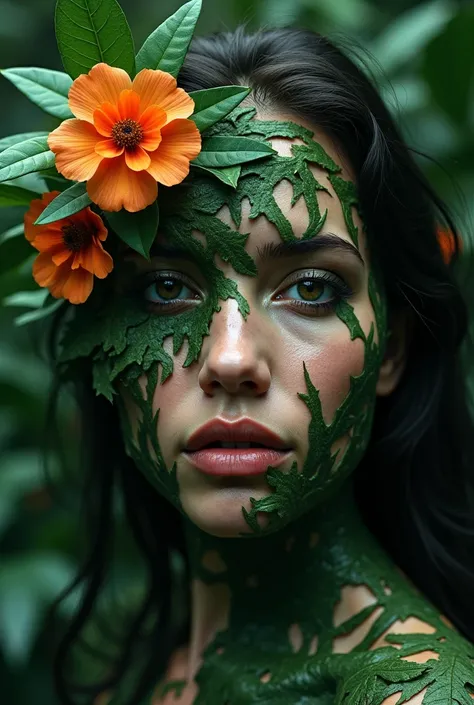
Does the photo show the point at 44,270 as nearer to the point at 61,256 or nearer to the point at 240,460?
the point at 61,256

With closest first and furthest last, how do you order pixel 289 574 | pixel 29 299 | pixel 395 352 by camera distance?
pixel 289 574, pixel 395 352, pixel 29 299

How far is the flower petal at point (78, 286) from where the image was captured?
206 cm

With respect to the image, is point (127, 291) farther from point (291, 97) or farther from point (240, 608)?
point (240, 608)

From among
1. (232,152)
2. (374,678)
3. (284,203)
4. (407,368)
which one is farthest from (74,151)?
(374,678)

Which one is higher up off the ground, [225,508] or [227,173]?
[227,173]

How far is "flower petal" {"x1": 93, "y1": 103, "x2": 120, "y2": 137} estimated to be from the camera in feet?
6.26

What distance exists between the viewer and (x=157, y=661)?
8.39 feet

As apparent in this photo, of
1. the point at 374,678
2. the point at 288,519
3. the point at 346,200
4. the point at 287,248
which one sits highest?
the point at 346,200

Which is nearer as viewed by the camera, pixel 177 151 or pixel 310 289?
pixel 177 151

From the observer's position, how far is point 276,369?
195 cm

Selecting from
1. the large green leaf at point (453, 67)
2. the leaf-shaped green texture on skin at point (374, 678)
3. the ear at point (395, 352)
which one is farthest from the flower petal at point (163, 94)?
the large green leaf at point (453, 67)

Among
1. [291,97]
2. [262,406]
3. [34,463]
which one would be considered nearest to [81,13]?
[291,97]

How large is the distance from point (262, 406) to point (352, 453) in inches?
10.1

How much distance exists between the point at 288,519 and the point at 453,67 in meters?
1.60
